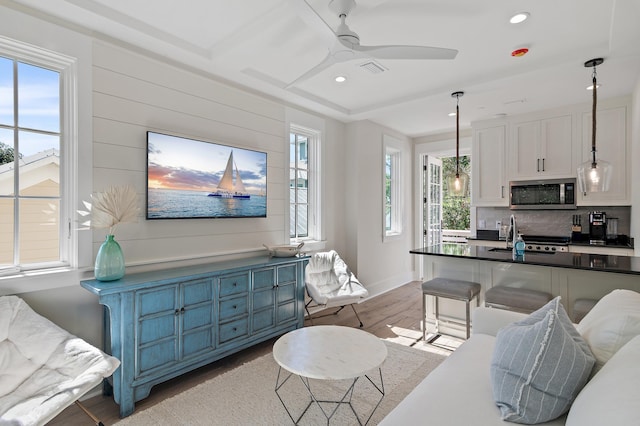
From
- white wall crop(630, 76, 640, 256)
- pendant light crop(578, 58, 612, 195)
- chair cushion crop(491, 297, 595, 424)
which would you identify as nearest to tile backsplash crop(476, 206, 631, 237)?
white wall crop(630, 76, 640, 256)

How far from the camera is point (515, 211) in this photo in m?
4.94

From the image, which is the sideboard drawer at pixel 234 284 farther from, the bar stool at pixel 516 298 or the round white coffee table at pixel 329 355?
the bar stool at pixel 516 298

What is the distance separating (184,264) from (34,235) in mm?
1063

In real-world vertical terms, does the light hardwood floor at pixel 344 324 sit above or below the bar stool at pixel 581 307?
below

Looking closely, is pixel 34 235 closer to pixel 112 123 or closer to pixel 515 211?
pixel 112 123

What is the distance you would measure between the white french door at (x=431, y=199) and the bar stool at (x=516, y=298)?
3295mm

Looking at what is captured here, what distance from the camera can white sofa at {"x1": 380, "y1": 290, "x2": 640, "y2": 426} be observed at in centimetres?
91

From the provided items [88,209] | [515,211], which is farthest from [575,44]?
[88,209]

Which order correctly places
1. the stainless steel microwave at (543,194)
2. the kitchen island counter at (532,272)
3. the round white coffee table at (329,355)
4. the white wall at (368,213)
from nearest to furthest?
the round white coffee table at (329,355) → the kitchen island counter at (532,272) → the stainless steel microwave at (543,194) → the white wall at (368,213)

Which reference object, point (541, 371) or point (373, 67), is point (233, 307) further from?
point (373, 67)

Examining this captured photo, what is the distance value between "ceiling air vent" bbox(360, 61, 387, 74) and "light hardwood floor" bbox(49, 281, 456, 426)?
2694mm

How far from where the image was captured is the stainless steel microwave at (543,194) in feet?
14.1

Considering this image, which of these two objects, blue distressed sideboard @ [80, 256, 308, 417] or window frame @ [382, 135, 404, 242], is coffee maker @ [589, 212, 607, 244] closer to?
window frame @ [382, 135, 404, 242]

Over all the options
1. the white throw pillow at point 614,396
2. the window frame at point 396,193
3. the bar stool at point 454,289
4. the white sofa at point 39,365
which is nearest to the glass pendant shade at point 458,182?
the bar stool at point 454,289
